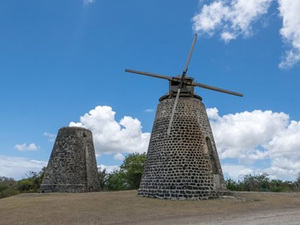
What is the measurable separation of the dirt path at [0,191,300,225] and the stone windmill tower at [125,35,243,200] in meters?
1.09

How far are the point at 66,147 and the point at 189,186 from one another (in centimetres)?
1551

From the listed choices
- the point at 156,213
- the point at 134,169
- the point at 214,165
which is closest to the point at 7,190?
the point at 134,169

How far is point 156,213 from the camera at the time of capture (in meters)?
12.9

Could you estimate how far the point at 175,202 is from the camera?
1566 cm

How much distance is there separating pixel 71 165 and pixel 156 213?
16969mm

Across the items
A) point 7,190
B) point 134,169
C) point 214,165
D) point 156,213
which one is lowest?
point 156,213

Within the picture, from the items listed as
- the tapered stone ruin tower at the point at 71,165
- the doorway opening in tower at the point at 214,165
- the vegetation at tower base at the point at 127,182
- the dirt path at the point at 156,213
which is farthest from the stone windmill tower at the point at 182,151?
the vegetation at tower base at the point at 127,182

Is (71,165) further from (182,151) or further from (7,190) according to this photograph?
(182,151)

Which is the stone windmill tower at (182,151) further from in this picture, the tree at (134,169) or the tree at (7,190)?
the tree at (7,190)

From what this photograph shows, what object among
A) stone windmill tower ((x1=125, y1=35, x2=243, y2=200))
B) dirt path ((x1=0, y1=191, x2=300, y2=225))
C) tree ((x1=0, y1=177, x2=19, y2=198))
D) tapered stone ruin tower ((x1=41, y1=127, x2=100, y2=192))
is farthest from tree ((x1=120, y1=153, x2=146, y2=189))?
dirt path ((x1=0, y1=191, x2=300, y2=225))

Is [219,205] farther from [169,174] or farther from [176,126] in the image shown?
[176,126]

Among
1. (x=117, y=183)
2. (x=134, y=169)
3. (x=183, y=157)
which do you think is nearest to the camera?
(x=183, y=157)

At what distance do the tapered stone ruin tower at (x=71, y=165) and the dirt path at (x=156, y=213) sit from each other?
12.2 metres

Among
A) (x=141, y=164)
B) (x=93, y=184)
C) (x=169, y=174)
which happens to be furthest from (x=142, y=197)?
(x=141, y=164)
